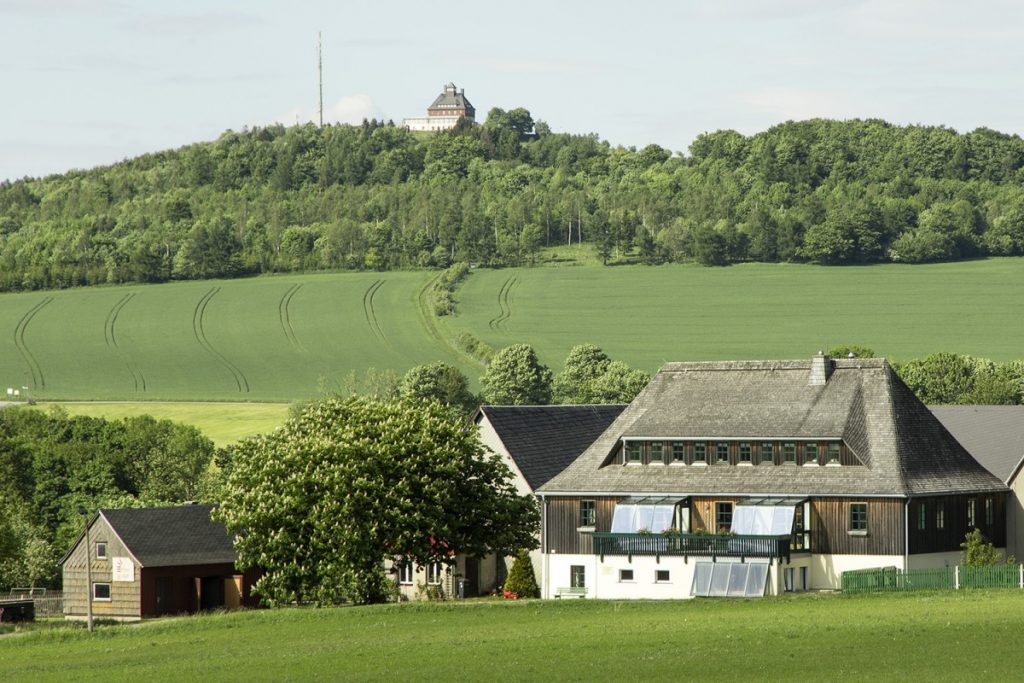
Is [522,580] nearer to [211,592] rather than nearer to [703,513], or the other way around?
[703,513]

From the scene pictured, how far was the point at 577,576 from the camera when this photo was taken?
2931 inches

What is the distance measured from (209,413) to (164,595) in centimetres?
8681

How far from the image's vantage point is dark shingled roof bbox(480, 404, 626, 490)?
81.4 meters

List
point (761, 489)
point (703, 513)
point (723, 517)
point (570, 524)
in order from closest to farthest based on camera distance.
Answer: point (761, 489), point (723, 517), point (703, 513), point (570, 524)

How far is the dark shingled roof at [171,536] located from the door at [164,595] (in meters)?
1.08

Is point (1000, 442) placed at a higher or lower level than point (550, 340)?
lower

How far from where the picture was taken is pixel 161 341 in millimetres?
199125

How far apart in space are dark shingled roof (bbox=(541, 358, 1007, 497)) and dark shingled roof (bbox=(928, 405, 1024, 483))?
3178 millimetres

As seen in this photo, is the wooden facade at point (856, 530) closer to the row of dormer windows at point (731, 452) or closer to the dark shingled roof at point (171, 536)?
the row of dormer windows at point (731, 452)

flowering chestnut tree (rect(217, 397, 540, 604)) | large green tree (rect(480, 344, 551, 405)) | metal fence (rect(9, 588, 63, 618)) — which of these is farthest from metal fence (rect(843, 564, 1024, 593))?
large green tree (rect(480, 344, 551, 405))

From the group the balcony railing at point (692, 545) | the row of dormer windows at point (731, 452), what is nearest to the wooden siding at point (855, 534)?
the balcony railing at point (692, 545)

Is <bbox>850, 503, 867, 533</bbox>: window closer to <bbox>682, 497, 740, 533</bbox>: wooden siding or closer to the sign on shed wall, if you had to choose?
<bbox>682, 497, 740, 533</bbox>: wooden siding

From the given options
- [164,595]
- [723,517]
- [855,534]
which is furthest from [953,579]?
[164,595]

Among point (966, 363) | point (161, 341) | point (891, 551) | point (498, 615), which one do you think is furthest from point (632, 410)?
point (161, 341)
